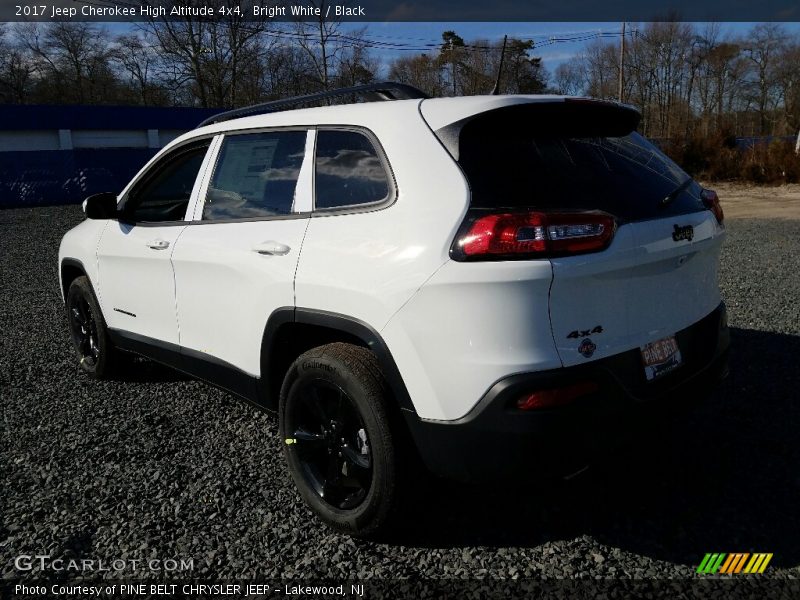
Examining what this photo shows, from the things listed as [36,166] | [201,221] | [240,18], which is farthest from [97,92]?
[201,221]

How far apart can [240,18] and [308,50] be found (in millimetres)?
7300

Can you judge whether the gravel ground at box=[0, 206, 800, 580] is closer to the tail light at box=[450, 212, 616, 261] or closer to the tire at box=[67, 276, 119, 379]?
the tire at box=[67, 276, 119, 379]

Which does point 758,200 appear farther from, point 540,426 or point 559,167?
point 540,426

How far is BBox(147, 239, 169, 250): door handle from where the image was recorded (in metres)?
3.78

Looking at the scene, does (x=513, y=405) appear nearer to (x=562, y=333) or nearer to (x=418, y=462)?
(x=562, y=333)

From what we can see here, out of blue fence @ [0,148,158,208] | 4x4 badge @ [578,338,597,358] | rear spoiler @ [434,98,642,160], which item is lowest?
blue fence @ [0,148,158,208]

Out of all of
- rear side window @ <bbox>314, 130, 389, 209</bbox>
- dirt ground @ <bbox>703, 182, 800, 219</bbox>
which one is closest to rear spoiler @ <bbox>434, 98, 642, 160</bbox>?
rear side window @ <bbox>314, 130, 389, 209</bbox>

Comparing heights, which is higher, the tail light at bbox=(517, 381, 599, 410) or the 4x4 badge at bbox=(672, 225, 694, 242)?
the 4x4 badge at bbox=(672, 225, 694, 242)

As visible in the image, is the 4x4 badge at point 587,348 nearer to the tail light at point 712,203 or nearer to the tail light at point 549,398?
the tail light at point 549,398

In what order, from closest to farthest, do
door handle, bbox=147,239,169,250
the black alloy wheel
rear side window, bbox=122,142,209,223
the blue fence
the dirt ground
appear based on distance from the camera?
1. door handle, bbox=147,239,169,250
2. rear side window, bbox=122,142,209,223
3. the black alloy wheel
4. the dirt ground
5. the blue fence

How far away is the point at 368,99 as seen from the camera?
3.15 m

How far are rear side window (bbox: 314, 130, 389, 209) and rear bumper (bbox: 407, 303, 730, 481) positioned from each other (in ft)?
3.06

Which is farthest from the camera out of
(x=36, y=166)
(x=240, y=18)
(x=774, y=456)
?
(x=240, y=18)

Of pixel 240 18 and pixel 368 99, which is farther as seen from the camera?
pixel 240 18
